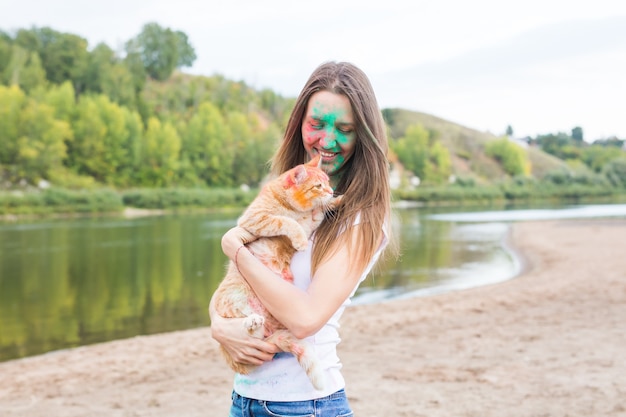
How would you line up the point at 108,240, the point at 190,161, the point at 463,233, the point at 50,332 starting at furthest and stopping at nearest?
the point at 190,161, the point at 463,233, the point at 108,240, the point at 50,332

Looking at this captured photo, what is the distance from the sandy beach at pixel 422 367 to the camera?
223 inches

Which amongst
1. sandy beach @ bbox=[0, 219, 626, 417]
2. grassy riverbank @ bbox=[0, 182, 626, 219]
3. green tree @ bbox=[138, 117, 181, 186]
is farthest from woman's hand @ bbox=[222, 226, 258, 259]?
green tree @ bbox=[138, 117, 181, 186]

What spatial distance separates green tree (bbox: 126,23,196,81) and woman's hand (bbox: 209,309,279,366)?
104m

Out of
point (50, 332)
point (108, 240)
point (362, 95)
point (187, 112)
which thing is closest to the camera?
point (362, 95)

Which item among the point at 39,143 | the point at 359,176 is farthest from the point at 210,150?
the point at 359,176

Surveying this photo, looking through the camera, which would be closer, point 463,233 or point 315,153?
point 315,153

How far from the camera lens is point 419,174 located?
94875 mm

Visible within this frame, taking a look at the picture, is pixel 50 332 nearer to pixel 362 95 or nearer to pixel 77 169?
pixel 362 95

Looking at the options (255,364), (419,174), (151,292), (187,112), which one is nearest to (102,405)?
(255,364)

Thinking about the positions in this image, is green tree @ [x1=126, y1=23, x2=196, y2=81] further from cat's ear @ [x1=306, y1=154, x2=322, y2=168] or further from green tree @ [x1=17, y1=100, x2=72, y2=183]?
cat's ear @ [x1=306, y1=154, x2=322, y2=168]

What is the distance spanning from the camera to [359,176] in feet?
6.88

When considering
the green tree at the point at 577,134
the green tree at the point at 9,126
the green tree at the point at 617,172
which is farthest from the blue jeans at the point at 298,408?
the green tree at the point at 577,134

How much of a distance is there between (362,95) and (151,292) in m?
12.6

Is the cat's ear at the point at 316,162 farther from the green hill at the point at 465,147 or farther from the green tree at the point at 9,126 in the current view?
the green hill at the point at 465,147
